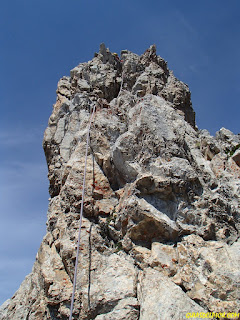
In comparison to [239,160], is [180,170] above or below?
below

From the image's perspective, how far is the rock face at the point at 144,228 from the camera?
29.4 feet

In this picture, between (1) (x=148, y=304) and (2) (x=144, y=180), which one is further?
(2) (x=144, y=180)

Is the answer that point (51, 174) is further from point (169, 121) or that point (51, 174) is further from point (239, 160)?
point (239, 160)

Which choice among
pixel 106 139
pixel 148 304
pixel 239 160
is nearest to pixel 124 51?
pixel 106 139

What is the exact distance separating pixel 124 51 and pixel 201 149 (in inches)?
584

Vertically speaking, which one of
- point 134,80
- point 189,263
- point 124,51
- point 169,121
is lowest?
point 189,263

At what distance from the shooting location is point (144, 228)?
1092 centimetres

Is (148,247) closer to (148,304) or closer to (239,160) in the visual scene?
(148,304)

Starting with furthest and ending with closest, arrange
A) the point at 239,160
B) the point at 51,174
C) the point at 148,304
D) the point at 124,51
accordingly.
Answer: the point at 124,51, the point at 51,174, the point at 239,160, the point at 148,304

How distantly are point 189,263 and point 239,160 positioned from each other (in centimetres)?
632

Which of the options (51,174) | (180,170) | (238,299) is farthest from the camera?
(51,174)

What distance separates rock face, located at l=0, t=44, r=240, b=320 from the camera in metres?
8.96

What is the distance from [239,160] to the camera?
44.2ft

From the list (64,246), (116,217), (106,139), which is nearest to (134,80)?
(106,139)
